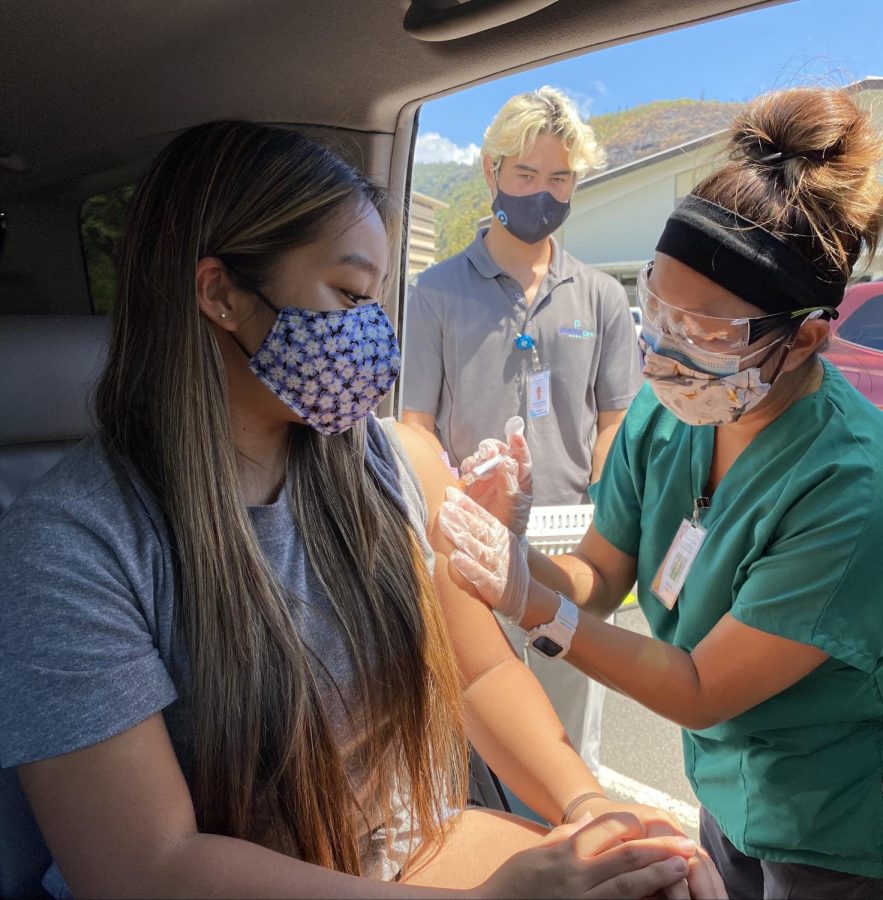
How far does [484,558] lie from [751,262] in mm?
678

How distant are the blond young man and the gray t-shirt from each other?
1.60m

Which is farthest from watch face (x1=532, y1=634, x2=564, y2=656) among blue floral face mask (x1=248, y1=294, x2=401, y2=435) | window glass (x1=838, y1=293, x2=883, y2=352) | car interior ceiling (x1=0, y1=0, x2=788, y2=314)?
window glass (x1=838, y1=293, x2=883, y2=352)

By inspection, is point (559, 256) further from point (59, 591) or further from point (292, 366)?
point (59, 591)

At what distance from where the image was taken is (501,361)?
2.78 metres

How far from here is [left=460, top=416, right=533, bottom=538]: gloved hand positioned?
1.87 metres

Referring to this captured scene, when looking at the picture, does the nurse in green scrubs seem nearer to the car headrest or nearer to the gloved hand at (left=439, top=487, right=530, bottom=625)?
the gloved hand at (left=439, top=487, right=530, bottom=625)

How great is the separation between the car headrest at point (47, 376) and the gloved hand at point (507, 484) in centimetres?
→ 78

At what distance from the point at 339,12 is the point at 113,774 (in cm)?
129

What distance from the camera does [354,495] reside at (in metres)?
1.39

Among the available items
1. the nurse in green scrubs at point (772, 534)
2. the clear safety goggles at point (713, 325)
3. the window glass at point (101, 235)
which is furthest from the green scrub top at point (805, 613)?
the window glass at point (101, 235)

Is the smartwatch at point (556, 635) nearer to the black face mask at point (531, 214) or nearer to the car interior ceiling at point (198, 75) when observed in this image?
the car interior ceiling at point (198, 75)

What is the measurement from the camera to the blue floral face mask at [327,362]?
1278mm

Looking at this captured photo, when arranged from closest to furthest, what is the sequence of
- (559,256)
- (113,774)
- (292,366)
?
(113,774) < (292,366) < (559,256)

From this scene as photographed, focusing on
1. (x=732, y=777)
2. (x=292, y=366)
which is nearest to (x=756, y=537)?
(x=732, y=777)
